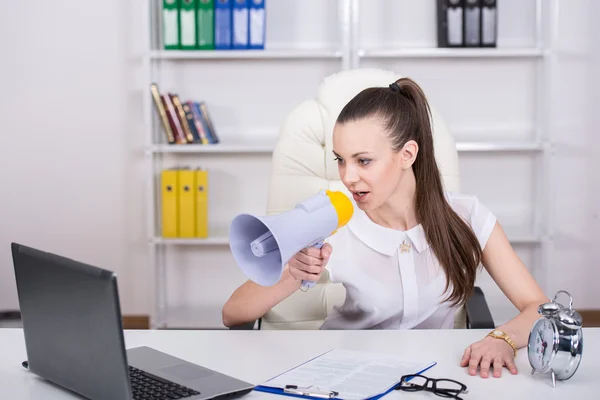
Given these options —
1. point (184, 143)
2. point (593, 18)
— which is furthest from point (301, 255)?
point (593, 18)

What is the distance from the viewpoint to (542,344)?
126 centimetres

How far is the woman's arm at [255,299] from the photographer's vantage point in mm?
1718

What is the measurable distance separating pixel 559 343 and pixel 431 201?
65 cm

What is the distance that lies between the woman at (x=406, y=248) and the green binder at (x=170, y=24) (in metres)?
1.91

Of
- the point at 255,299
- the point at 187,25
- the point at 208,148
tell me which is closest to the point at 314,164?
the point at 255,299

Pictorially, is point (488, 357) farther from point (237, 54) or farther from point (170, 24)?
point (170, 24)

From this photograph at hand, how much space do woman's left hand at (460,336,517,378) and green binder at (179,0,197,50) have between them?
249 cm

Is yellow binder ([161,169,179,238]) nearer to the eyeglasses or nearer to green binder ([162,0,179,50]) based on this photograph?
green binder ([162,0,179,50])

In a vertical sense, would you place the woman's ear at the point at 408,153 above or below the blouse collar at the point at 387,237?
above

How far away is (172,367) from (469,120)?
2783 mm

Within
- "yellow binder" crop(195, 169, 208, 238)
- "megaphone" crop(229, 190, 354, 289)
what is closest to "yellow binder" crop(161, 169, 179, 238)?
"yellow binder" crop(195, 169, 208, 238)

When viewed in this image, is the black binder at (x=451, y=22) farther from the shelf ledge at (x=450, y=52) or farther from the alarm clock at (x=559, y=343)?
the alarm clock at (x=559, y=343)

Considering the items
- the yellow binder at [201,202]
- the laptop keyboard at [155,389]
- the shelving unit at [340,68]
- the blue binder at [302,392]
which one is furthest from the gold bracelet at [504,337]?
the yellow binder at [201,202]

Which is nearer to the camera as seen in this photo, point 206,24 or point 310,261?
point 310,261
